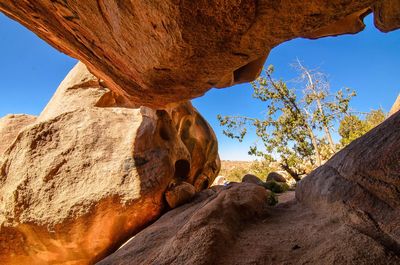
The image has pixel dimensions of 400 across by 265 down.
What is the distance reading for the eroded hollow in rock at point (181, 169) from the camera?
9.90m

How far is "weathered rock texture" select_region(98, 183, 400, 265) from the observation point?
267 centimetres

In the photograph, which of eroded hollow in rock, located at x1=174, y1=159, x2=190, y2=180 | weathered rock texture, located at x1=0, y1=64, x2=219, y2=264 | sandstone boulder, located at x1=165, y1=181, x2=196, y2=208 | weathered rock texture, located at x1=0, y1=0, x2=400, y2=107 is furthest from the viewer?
eroded hollow in rock, located at x1=174, y1=159, x2=190, y2=180

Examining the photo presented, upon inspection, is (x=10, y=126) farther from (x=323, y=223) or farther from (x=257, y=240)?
(x=323, y=223)

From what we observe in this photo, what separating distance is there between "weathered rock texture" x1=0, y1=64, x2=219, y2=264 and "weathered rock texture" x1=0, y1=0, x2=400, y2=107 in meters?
2.86

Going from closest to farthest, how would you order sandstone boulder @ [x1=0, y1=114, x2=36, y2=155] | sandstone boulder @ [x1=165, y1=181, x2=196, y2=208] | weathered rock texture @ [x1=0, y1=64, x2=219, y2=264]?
weathered rock texture @ [x1=0, y1=64, x2=219, y2=264] < sandstone boulder @ [x1=165, y1=181, x2=196, y2=208] < sandstone boulder @ [x1=0, y1=114, x2=36, y2=155]

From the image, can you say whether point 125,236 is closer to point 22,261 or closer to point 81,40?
point 22,261

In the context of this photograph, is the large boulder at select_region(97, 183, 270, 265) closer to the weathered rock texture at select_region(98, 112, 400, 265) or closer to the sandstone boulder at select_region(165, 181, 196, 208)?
the weathered rock texture at select_region(98, 112, 400, 265)

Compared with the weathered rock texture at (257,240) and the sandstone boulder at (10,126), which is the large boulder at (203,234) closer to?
the weathered rock texture at (257,240)

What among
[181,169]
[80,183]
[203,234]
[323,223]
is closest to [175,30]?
[203,234]

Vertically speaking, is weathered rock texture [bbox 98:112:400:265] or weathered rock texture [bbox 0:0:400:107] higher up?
weathered rock texture [bbox 0:0:400:107]

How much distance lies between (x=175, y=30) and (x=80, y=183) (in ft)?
20.6

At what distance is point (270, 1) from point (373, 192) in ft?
9.46

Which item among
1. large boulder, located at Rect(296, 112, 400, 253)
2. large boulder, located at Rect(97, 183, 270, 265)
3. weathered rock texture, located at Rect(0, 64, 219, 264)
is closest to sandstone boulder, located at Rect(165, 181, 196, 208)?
weathered rock texture, located at Rect(0, 64, 219, 264)

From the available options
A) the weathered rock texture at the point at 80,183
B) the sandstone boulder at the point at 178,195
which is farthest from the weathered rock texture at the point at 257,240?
the sandstone boulder at the point at 178,195
